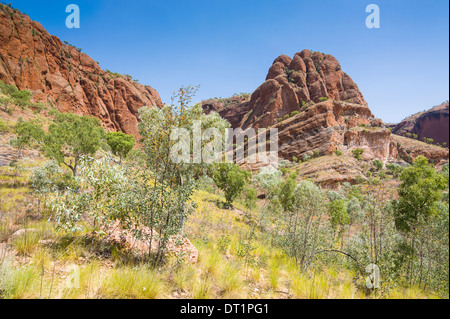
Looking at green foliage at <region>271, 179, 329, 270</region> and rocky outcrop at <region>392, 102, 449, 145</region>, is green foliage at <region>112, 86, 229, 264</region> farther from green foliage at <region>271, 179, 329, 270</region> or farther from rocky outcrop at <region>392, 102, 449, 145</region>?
rocky outcrop at <region>392, 102, 449, 145</region>

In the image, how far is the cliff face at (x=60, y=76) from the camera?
50125 millimetres

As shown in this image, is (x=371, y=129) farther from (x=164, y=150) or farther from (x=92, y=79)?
(x=92, y=79)

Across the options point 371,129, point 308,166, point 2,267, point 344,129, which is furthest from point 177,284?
point 371,129

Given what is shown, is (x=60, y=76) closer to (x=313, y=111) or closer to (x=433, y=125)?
(x=313, y=111)

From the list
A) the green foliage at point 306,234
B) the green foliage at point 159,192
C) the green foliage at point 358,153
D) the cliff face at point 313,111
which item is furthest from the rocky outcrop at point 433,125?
the green foliage at point 159,192

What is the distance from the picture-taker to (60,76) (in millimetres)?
62844

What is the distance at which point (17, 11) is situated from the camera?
52.9 meters

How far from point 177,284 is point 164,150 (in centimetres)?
288

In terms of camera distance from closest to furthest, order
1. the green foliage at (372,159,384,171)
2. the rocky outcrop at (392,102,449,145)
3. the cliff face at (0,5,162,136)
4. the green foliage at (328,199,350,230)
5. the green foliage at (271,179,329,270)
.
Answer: the green foliage at (271,179,329,270) → the green foliage at (328,199,350,230) → the cliff face at (0,5,162,136) → the green foliage at (372,159,384,171) → the rocky outcrop at (392,102,449,145)

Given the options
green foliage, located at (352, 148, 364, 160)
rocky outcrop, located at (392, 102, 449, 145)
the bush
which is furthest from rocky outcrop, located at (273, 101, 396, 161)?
rocky outcrop, located at (392, 102, 449, 145)

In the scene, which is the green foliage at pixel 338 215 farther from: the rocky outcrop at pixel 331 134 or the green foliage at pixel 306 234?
the rocky outcrop at pixel 331 134

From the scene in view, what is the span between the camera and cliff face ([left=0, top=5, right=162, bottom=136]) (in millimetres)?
50125
